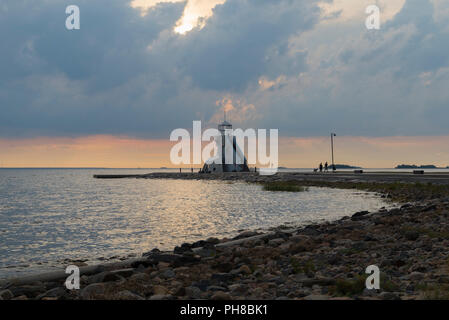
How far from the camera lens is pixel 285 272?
825 centimetres

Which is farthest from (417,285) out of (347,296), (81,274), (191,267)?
(81,274)

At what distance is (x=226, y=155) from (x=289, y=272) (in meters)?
81.6

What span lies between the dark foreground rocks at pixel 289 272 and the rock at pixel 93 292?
0.06ft

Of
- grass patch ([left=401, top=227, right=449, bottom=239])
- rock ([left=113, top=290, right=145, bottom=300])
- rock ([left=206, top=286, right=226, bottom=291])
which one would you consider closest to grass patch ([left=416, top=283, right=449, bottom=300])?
rock ([left=206, top=286, right=226, bottom=291])

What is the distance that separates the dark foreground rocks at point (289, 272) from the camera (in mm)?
6375

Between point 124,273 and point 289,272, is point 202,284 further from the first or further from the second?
point 124,273

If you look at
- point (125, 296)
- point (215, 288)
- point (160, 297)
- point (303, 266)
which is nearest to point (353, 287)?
point (303, 266)

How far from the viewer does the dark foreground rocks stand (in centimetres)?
638

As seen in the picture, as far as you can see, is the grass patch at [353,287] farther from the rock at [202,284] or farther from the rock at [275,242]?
the rock at [275,242]

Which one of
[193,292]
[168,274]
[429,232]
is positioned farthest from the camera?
[429,232]

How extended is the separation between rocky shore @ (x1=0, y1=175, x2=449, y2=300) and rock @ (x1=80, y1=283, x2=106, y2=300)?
18mm
